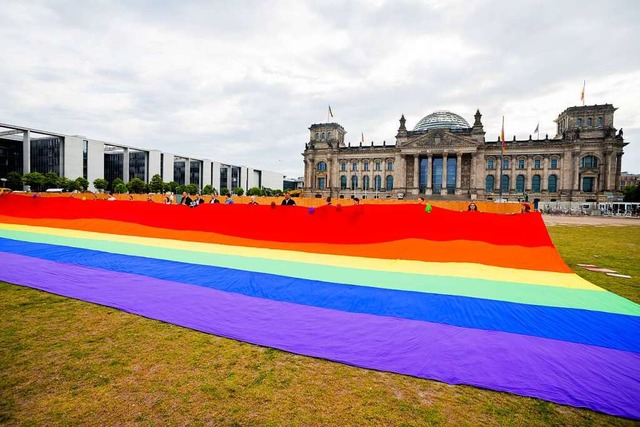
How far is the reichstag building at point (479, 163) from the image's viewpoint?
7362 centimetres

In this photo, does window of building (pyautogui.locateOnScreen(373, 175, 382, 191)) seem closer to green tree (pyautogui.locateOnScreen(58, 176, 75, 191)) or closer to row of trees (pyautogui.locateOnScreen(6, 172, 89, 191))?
row of trees (pyautogui.locateOnScreen(6, 172, 89, 191))

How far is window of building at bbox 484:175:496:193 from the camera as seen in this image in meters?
80.1

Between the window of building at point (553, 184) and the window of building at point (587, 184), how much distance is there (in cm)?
530

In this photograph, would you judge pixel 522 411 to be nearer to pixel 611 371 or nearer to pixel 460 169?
pixel 611 371

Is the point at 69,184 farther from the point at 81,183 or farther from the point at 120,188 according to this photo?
the point at 120,188

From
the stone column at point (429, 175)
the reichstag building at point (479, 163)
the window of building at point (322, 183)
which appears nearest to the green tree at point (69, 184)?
the reichstag building at point (479, 163)

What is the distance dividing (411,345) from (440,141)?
3299 inches

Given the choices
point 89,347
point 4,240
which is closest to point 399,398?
point 89,347

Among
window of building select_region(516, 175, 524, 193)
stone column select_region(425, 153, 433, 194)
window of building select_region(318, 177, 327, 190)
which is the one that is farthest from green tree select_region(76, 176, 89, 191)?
window of building select_region(516, 175, 524, 193)

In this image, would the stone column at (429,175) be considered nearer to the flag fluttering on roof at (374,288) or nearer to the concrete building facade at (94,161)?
the flag fluttering on roof at (374,288)

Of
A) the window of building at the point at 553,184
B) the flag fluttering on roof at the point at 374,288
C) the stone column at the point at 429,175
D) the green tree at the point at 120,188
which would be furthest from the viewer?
the stone column at the point at 429,175

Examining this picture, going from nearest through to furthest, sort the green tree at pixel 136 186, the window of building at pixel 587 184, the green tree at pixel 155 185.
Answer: the window of building at pixel 587 184 < the green tree at pixel 136 186 < the green tree at pixel 155 185

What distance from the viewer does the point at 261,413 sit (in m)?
3.12

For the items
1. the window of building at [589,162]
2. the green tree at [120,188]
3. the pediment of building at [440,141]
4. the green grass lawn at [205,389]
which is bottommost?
the green grass lawn at [205,389]
